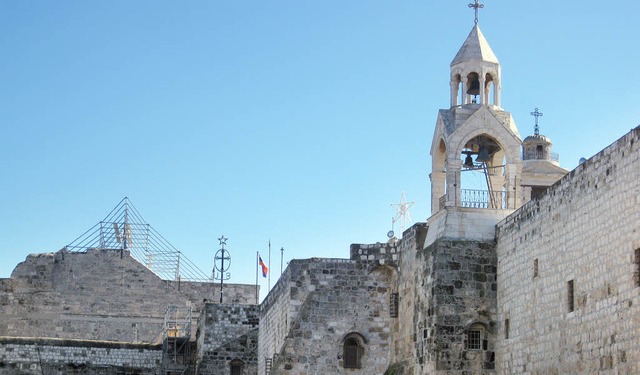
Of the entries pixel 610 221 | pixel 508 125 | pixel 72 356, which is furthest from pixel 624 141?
pixel 72 356

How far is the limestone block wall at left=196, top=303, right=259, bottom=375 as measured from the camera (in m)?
39.6

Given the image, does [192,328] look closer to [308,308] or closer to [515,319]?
[308,308]

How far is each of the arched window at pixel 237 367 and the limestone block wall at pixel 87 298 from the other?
29.7 feet

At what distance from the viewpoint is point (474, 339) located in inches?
1103

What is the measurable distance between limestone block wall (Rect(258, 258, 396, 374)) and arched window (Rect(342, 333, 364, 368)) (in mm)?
117

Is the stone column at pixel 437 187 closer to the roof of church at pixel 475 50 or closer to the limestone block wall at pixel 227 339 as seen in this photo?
the roof of church at pixel 475 50

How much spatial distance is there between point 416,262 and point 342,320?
126 inches

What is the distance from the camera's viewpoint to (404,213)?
34.7 meters

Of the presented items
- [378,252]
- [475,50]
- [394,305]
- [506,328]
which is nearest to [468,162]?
[475,50]

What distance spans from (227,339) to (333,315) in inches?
334

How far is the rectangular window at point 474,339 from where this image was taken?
2795 centimetres

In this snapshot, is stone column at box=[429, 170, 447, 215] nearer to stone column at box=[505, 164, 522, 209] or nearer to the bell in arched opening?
stone column at box=[505, 164, 522, 209]

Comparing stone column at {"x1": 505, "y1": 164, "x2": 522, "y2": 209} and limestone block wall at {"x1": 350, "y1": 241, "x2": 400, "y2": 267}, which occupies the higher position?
stone column at {"x1": 505, "y1": 164, "x2": 522, "y2": 209}

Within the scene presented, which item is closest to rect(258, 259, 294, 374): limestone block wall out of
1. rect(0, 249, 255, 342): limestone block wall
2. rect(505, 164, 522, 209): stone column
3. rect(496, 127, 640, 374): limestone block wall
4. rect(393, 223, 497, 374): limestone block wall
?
rect(393, 223, 497, 374): limestone block wall
